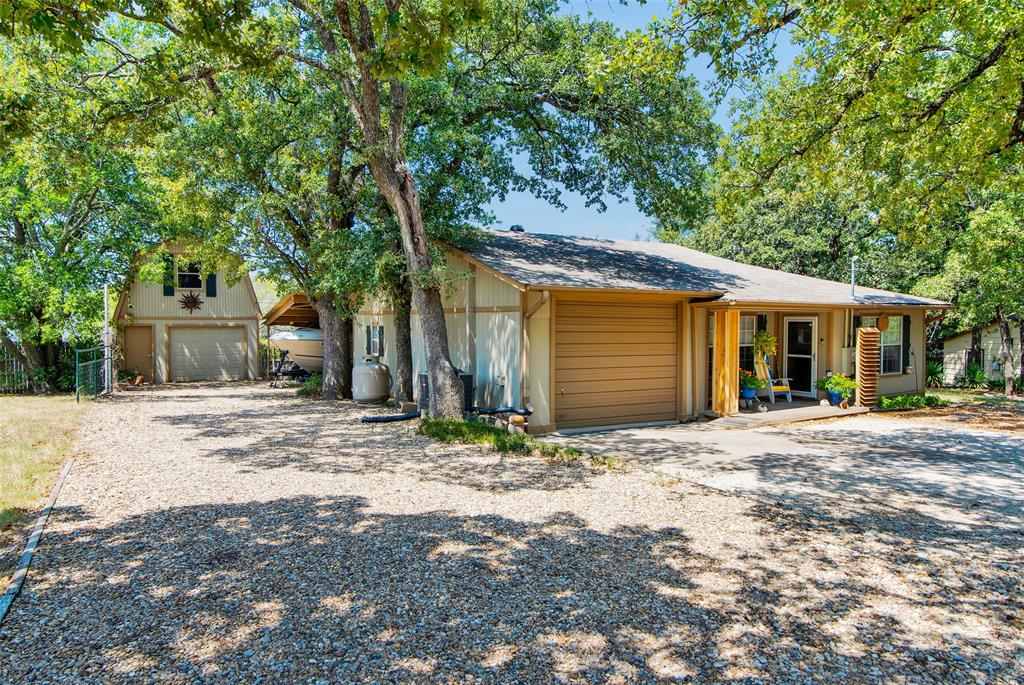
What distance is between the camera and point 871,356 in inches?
538

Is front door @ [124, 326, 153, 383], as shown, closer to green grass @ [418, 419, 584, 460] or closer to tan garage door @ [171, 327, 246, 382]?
tan garage door @ [171, 327, 246, 382]

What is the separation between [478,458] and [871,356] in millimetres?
10083

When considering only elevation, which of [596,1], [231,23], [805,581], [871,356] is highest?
[596,1]

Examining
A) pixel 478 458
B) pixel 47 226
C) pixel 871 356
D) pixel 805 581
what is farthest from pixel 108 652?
pixel 47 226

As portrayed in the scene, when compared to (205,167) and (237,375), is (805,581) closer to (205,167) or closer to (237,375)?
(205,167)

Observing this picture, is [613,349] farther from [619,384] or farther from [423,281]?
[423,281]

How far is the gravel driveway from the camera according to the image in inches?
124

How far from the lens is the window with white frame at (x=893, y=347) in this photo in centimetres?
1521

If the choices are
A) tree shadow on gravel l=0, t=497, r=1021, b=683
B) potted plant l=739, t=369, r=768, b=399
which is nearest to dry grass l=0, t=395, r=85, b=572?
tree shadow on gravel l=0, t=497, r=1021, b=683

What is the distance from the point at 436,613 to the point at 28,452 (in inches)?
303

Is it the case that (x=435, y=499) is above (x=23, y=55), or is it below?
below

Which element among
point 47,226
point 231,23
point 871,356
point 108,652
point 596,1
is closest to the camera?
point 108,652

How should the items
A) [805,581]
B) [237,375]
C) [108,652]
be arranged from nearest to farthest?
[108,652], [805,581], [237,375]

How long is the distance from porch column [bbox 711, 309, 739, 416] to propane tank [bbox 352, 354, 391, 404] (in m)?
7.58
